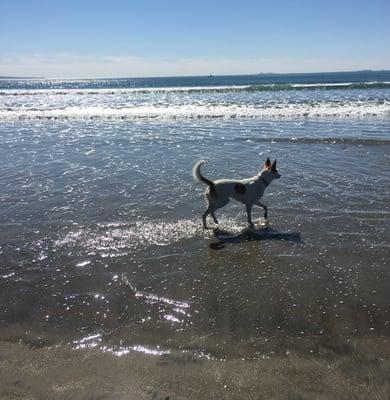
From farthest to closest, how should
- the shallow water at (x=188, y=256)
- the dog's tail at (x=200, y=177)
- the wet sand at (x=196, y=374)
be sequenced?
the dog's tail at (x=200, y=177) → the shallow water at (x=188, y=256) → the wet sand at (x=196, y=374)

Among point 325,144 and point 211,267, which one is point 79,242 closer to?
point 211,267

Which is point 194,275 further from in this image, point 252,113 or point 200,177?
point 252,113

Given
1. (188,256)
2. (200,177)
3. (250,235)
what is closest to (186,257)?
(188,256)

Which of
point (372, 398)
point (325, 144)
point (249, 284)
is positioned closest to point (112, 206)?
point (249, 284)

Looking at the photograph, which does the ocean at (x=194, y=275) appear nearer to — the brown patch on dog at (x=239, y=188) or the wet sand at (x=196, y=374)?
the wet sand at (x=196, y=374)

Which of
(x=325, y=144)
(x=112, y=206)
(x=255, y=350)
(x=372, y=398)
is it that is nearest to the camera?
(x=372, y=398)

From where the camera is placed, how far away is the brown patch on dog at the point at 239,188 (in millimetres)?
7715

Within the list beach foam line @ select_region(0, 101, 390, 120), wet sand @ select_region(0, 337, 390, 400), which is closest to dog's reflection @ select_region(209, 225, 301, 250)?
wet sand @ select_region(0, 337, 390, 400)

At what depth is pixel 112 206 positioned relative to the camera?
8914mm

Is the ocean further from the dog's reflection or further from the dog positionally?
the dog

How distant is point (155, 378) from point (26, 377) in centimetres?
123

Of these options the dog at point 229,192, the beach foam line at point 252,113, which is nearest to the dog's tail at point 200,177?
the dog at point 229,192

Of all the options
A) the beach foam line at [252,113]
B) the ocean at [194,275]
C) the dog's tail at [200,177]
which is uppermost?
the beach foam line at [252,113]

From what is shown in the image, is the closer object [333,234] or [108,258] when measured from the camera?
[108,258]
